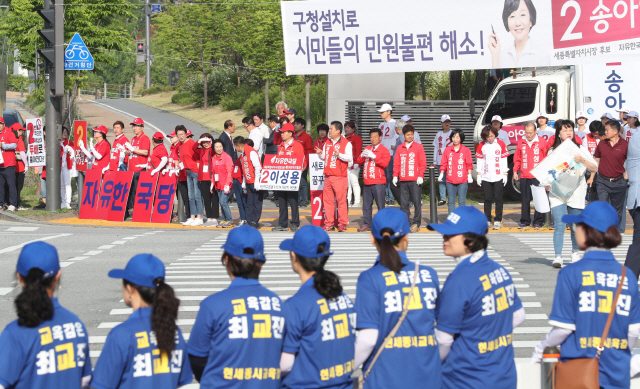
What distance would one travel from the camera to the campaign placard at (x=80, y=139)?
58.3 feet

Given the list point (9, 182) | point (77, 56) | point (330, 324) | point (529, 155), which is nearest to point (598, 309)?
point (330, 324)

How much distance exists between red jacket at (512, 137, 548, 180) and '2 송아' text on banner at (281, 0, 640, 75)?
2964mm

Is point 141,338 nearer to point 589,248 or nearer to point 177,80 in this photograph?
point 589,248

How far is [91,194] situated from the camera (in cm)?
1748

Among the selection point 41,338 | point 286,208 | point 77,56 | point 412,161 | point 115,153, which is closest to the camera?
point 41,338

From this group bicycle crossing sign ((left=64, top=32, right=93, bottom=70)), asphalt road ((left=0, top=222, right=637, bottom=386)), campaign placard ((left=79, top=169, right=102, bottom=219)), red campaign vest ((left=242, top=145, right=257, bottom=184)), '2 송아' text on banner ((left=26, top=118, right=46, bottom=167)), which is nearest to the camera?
asphalt road ((left=0, top=222, right=637, bottom=386))

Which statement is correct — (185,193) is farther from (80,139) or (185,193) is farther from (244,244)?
(244,244)

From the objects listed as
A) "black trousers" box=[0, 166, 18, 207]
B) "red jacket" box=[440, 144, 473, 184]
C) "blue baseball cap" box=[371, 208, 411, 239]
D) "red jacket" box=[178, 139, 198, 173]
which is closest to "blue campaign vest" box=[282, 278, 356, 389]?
"blue baseball cap" box=[371, 208, 411, 239]

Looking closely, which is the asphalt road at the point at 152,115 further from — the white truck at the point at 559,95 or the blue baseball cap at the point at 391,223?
the blue baseball cap at the point at 391,223

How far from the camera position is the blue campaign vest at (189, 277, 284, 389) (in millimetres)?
3822

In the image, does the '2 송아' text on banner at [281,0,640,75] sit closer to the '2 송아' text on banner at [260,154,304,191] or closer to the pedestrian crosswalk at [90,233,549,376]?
the '2 송아' text on banner at [260,154,304,191]

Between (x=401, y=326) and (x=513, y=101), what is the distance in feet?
53.3

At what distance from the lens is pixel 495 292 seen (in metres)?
4.23

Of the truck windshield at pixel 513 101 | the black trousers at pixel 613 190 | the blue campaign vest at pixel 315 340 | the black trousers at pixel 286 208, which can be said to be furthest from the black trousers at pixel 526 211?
the blue campaign vest at pixel 315 340
